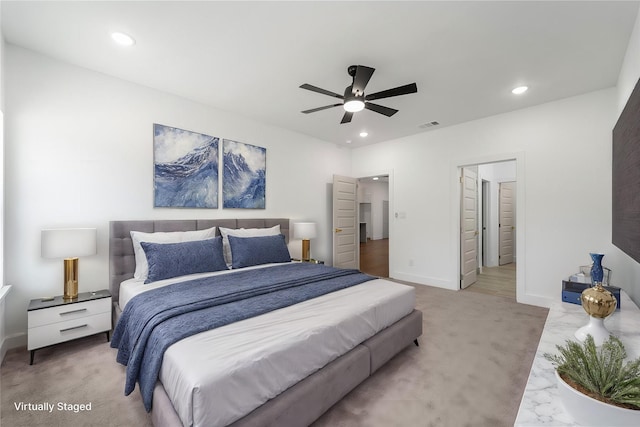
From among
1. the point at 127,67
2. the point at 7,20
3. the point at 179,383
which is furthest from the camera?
the point at 127,67

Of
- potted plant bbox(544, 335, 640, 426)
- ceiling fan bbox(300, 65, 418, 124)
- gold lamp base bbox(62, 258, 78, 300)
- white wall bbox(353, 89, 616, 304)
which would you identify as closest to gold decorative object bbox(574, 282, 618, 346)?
potted plant bbox(544, 335, 640, 426)

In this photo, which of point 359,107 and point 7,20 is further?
point 359,107

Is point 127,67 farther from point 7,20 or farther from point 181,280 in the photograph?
point 181,280

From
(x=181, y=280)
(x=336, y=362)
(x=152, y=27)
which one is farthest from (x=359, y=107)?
(x=181, y=280)

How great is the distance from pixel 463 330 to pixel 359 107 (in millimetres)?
2608

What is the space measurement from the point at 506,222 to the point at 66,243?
829 centimetres

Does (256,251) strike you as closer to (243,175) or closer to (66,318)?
(243,175)

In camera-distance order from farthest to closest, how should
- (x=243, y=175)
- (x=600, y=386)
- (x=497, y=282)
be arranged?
(x=497, y=282)
(x=243, y=175)
(x=600, y=386)

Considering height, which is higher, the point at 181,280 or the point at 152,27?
the point at 152,27

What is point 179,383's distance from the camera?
1.28 metres

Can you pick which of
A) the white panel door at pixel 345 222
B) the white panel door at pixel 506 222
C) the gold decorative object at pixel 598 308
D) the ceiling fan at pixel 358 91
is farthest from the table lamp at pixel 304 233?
the white panel door at pixel 506 222

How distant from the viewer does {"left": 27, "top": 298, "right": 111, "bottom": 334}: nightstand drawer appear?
2295mm

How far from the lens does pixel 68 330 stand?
2.45 meters

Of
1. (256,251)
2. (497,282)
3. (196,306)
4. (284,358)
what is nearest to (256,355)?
(284,358)
